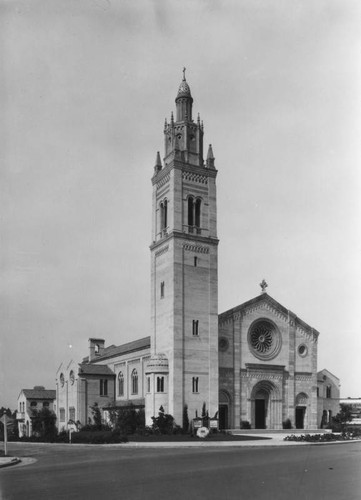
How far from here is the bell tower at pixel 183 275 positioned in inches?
2051

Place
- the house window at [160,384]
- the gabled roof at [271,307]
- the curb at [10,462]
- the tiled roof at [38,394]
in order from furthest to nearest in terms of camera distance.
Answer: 1. the tiled roof at [38,394]
2. the gabled roof at [271,307]
3. the house window at [160,384]
4. the curb at [10,462]

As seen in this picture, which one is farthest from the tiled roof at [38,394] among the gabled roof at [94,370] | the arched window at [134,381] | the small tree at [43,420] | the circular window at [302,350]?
the circular window at [302,350]

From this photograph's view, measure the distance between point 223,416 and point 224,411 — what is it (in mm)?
459

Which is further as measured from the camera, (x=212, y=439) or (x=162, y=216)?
(x=162, y=216)

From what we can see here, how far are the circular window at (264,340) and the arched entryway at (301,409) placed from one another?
527 centimetres

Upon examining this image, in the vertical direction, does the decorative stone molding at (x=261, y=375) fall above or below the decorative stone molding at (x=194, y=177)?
below

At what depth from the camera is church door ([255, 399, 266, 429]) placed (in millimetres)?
57531

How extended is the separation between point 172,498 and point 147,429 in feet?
118

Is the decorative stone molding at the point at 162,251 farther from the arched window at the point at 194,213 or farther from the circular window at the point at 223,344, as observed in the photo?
the circular window at the point at 223,344

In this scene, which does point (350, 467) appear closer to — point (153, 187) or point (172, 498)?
point (172, 498)

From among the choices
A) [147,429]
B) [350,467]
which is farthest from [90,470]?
[147,429]

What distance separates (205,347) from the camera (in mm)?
53750

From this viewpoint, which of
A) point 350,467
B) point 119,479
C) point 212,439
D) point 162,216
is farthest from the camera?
point 162,216

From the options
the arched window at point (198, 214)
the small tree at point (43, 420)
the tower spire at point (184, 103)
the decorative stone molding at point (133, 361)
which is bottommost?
the small tree at point (43, 420)
